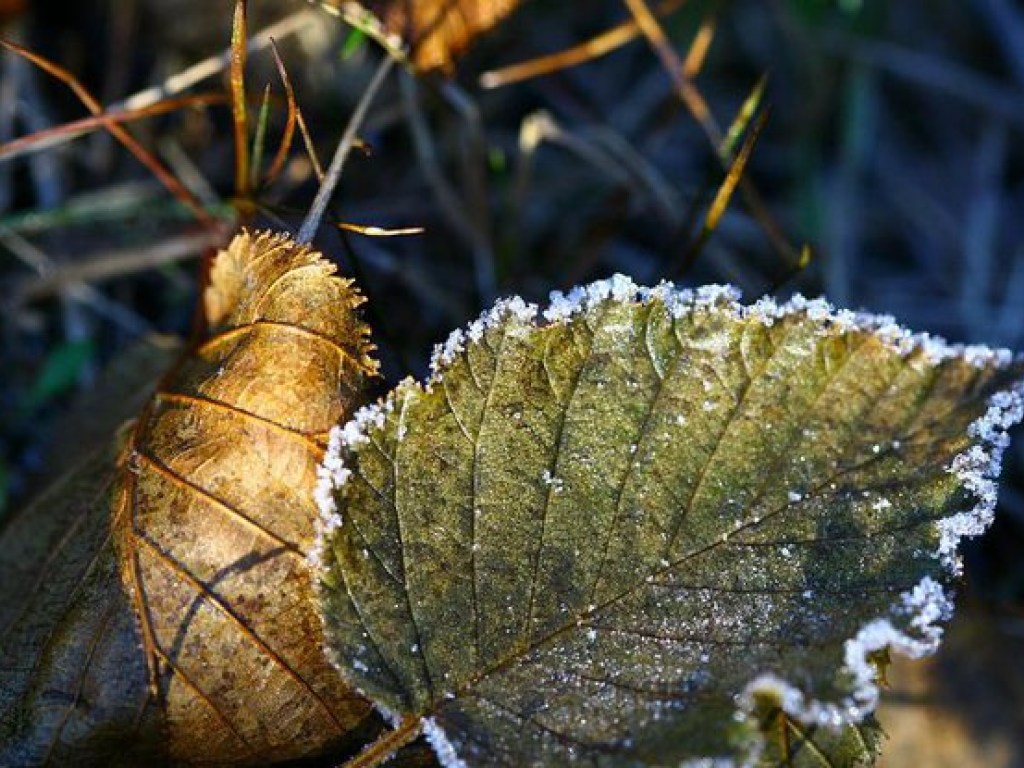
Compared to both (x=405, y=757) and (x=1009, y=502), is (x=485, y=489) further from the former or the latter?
(x=1009, y=502)

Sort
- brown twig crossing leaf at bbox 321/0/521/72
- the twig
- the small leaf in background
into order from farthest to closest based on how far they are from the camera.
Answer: the small leaf in background → brown twig crossing leaf at bbox 321/0/521/72 → the twig

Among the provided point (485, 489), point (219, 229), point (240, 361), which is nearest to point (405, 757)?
point (485, 489)

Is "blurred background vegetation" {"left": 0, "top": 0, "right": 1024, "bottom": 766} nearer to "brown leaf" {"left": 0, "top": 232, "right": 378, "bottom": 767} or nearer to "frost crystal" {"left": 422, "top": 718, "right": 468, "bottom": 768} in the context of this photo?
"brown leaf" {"left": 0, "top": 232, "right": 378, "bottom": 767}

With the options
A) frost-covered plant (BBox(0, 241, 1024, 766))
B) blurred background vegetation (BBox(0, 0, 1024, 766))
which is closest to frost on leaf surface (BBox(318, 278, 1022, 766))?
frost-covered plant (BBox(0, 241, 1024, 766))

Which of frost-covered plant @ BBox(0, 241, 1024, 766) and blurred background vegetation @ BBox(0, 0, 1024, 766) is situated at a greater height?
blurred background vegetation @ BBox(0, 0, 1024, 766)

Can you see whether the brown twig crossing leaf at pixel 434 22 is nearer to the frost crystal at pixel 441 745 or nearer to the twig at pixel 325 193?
the twig at pixel 325 193

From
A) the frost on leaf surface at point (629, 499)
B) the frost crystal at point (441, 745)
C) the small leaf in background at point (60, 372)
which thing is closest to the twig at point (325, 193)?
the frost on leaf surface at point (629, 499)
